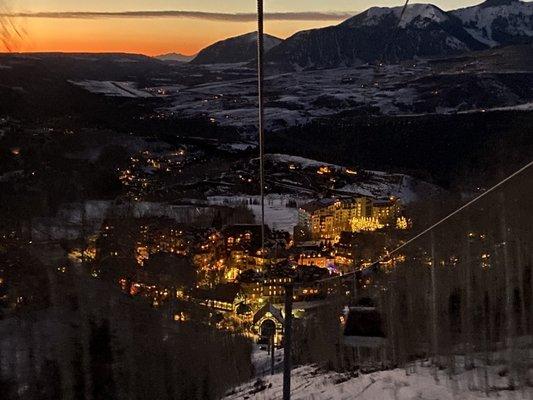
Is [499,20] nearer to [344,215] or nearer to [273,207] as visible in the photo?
[273,207]

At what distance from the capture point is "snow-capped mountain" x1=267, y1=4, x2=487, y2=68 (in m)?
84.2

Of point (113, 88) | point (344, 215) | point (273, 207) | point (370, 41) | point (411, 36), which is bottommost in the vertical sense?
point (344, 215)

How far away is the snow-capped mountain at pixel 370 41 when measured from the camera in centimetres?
8419

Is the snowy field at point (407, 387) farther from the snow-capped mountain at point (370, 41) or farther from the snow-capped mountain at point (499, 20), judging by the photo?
the snow-capped mountain at point (499, 20)

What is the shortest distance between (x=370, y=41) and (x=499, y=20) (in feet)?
87.7

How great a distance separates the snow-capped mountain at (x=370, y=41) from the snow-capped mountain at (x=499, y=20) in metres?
3.41

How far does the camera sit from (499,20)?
330ft

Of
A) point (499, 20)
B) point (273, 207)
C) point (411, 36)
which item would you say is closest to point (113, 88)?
point (273, 207)

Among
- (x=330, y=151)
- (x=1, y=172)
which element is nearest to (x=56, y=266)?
(x=1, y=172)

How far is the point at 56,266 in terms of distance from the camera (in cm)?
1377

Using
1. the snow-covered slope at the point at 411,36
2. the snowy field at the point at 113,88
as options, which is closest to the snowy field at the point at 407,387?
the snowy field at the point at 113,88

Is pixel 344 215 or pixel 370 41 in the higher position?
pixel 370 41

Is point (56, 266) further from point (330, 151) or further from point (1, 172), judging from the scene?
point (330, 151)

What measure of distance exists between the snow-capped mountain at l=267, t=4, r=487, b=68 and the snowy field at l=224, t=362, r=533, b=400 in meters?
79.3
